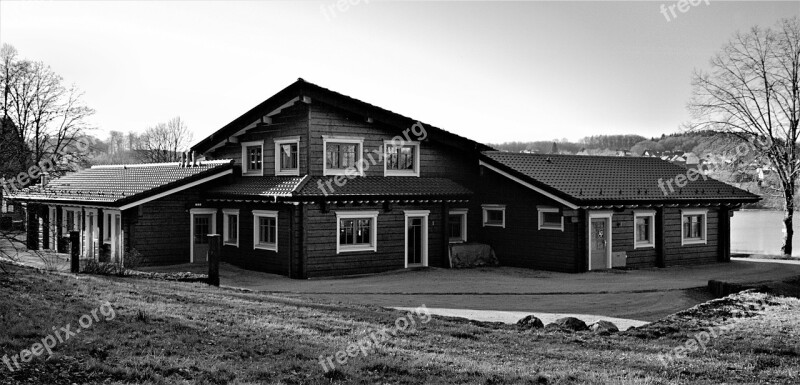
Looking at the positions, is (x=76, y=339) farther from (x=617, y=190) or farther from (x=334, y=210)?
(x=617, y=190)

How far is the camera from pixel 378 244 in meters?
23.3

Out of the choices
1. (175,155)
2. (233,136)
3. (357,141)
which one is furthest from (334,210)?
(175,155)

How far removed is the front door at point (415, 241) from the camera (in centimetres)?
2425

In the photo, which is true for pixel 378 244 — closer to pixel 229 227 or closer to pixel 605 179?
pixel 229 227

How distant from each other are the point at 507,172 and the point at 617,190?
408cm

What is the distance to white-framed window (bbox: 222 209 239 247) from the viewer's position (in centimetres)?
2477

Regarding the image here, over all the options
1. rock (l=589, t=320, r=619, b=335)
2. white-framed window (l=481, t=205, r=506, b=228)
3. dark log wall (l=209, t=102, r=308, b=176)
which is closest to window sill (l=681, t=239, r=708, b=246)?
white-framed window (l=481, t=205, r=506, b=228)

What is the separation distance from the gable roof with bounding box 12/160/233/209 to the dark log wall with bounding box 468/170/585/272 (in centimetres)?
951

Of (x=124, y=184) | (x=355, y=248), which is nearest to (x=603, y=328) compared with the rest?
(x=355, y=248)

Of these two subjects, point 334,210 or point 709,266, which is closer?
point 334,210

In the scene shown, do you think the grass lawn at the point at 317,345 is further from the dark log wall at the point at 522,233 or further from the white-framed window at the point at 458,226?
the white-framed window at the point at 458,226

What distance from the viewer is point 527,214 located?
25062 millimetres

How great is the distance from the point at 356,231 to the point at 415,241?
2.46m

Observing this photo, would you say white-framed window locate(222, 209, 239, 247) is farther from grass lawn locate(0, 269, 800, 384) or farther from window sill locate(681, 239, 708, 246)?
window sill locate(681, 239, 708, 246)
